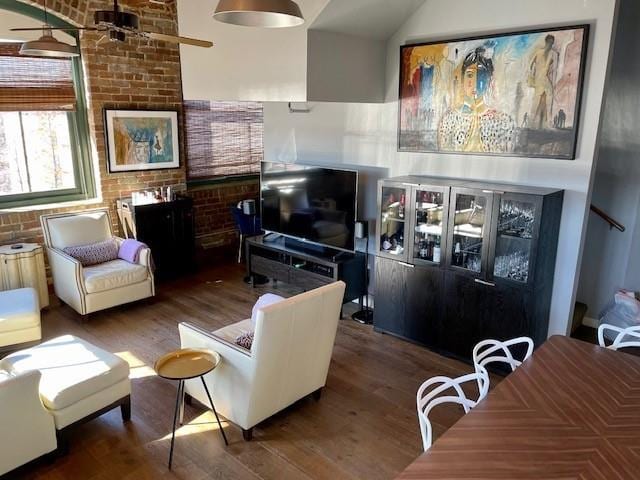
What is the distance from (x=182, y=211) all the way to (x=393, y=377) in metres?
3.36

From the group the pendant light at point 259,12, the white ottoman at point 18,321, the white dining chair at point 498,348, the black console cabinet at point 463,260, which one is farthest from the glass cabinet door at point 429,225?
→ the white ottoman at point 18,321

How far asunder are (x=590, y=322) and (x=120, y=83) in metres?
5.41

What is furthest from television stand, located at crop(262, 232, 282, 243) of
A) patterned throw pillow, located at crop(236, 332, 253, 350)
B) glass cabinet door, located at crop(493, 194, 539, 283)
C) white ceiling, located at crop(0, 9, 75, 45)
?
white ceiling, located at crop(0, 9, 75, 45)

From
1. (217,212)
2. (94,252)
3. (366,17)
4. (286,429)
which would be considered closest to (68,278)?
(94,252)

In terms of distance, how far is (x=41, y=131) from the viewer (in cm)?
534

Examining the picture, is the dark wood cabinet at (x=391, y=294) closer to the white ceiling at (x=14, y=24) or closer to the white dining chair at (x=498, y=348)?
the white dining chair at (x=498, y=348)

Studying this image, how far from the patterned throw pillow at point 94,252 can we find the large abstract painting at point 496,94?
10.2ft

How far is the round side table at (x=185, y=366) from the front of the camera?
9.16 ft

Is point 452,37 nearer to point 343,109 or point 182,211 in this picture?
point 343,109

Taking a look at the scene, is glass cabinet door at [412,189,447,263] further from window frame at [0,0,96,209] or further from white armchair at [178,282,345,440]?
window frame at [0,0,96,209]

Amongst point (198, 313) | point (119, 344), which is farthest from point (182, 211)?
point (119, 344)

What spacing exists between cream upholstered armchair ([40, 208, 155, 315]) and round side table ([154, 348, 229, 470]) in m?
2.04

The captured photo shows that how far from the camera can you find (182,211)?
19.5ft

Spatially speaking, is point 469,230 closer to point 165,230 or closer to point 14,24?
point 165,230
